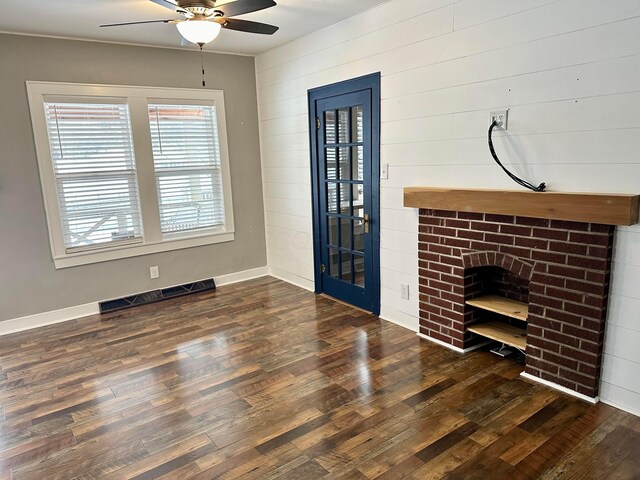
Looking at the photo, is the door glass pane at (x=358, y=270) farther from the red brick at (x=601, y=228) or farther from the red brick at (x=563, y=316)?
the red brick at (x=601, y=228)

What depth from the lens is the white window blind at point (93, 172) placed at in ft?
13.0

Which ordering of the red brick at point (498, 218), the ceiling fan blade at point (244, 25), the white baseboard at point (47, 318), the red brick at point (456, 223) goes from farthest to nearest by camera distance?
the white baseboard at point (47, 318)
the red brick at point (456, 223)
the ceiling fan blade at point (244, 25)
the red brick at point (498, 218)

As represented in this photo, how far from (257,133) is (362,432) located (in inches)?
147

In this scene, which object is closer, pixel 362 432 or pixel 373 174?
pixel 362 432

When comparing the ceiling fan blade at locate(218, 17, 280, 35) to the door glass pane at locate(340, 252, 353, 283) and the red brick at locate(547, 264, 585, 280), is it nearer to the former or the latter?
the door glass pane at locate(340, 252, 353, 283)

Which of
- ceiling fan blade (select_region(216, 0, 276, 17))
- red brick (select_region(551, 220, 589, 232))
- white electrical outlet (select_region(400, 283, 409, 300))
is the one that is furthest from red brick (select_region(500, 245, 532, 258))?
ceiling fan blade (select_region(216, 0, 276, 17))

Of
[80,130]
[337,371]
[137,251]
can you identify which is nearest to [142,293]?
[137,251]

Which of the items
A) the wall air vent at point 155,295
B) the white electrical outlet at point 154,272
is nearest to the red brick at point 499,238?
the wall air vent at point 155,295

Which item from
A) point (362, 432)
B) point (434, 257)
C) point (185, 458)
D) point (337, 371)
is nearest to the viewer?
point (185, 458)

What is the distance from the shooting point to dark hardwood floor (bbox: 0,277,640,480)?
2074 mm

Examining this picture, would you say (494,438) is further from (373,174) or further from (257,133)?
(257,133)

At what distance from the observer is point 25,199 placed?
151 inches

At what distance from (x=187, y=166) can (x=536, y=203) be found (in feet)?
11.4

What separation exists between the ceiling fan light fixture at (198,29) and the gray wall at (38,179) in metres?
1.80
